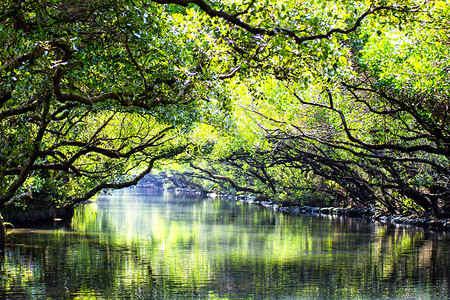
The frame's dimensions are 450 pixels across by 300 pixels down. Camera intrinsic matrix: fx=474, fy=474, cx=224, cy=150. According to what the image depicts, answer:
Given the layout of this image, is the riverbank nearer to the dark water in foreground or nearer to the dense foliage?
the dense foliage

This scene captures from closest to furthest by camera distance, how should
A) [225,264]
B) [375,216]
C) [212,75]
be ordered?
[212,75]
[225,264]
[375,216]

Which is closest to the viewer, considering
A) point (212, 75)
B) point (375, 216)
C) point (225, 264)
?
point (212, 75)

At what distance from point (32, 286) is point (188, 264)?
206 inches

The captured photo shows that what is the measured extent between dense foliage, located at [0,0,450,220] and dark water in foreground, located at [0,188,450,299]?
2775 millimetres

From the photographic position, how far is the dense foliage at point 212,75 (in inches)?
350

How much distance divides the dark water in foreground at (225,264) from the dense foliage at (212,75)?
9.11 ft

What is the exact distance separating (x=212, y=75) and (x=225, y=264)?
6932mm

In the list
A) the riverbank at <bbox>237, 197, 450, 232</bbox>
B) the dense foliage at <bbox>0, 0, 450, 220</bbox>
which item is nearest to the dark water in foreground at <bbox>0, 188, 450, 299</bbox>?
the riverbank at <bbox>237, 197, 450, 232</bbox>

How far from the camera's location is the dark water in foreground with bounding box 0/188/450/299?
12.1 meters

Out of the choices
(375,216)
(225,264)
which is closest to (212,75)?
(225,264)

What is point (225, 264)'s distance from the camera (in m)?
16.0

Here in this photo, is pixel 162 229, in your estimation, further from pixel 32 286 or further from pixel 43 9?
pixel 43 9

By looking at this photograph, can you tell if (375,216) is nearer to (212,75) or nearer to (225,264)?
(225,264)

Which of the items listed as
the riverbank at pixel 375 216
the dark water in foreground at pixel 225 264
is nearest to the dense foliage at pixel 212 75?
the riverbank at pixel 375 216
